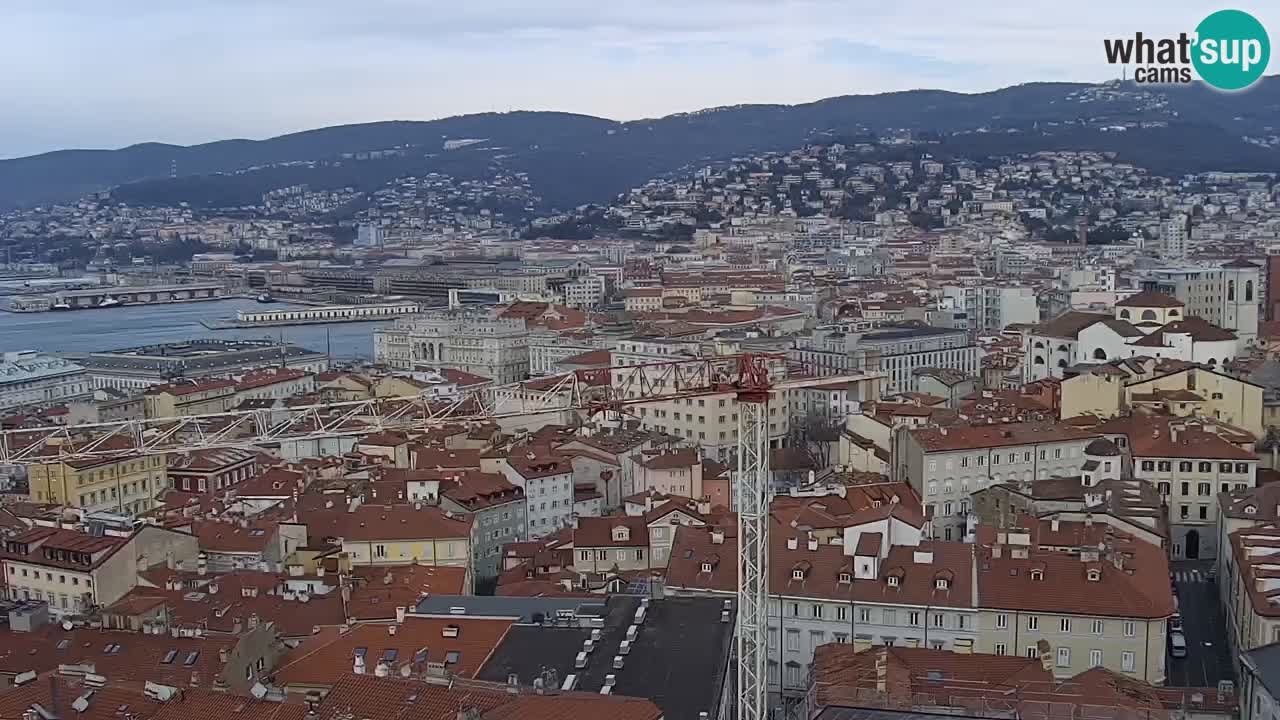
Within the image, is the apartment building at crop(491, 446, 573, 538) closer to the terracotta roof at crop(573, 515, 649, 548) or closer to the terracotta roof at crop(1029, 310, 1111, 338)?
the terracotta roof at crop(573, 515, 649, 548)

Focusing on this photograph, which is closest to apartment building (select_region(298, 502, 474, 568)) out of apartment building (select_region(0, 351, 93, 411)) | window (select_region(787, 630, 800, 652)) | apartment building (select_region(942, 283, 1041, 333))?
window (select_region(787, 630, 800, 652))

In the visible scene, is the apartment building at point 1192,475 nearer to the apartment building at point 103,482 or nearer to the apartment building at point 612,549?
the apartment building at point 612,549

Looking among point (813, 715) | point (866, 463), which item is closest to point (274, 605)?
point (813, 715)

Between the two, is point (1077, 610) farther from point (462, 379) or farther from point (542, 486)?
point (462, 379)

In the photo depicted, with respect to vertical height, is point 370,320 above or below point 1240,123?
below

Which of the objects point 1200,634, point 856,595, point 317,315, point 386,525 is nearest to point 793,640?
point 856,595

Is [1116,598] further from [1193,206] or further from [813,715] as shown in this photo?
[1193,206]
